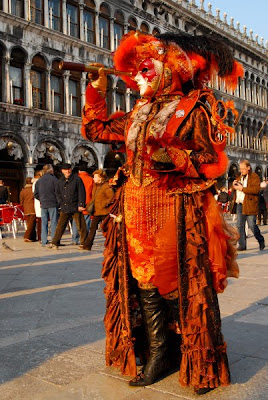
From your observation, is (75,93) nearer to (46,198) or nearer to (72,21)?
(72,21)

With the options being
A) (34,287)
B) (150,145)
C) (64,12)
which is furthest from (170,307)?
(64,12)

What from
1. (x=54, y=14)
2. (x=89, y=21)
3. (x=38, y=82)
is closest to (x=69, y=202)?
(x=38, y=82)

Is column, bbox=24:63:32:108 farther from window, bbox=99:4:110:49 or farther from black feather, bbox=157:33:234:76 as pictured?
black feather, bbox=157:33:234:76

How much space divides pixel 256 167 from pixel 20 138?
79.7 feet

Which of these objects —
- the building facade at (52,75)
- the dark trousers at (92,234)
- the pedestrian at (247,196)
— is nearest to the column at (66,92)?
the building facade at (52,75)

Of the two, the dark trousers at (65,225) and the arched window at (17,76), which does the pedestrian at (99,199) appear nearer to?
the dark trousers at (65,225)

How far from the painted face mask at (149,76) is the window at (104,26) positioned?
76.2 ft

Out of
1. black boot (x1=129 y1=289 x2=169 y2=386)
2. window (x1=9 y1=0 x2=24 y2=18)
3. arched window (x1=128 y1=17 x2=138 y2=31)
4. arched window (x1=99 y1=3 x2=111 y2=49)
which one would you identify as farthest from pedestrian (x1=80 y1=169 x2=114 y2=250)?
arched window (x1=128 y1=17 x2=138 y2=31)

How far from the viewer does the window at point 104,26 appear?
25.0 m

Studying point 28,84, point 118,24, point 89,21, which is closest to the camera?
point 28,84

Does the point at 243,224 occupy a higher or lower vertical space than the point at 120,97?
lower

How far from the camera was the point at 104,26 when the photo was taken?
83.0ft

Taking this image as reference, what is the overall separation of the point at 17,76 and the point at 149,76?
62.1ft

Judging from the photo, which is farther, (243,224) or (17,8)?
(17,8)
